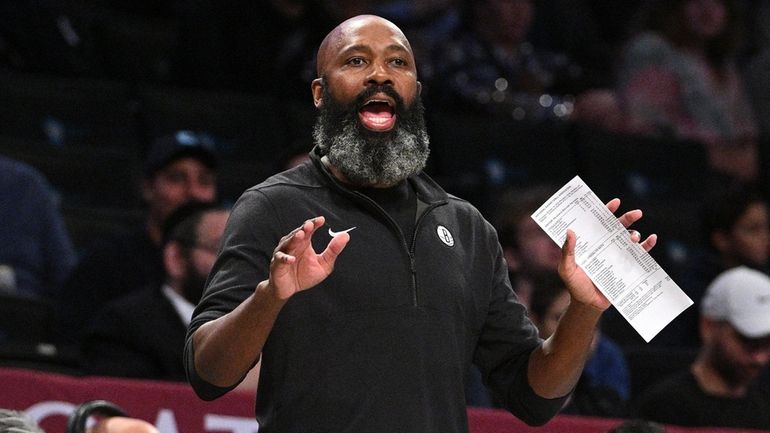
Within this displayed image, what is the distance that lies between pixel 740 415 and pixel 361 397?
3.00 m

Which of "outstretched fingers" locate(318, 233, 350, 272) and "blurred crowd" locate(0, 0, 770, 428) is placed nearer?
"outstretched fingers" locate(318, 233, 350, 272)

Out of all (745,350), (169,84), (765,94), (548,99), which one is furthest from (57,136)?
(765,94)

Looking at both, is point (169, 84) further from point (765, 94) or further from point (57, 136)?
point (765, 94)

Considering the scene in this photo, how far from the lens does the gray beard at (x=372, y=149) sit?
3.07m

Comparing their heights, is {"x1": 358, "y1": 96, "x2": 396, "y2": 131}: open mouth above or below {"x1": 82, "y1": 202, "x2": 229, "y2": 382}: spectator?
above

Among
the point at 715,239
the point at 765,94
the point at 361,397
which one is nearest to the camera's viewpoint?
the point at 361,397

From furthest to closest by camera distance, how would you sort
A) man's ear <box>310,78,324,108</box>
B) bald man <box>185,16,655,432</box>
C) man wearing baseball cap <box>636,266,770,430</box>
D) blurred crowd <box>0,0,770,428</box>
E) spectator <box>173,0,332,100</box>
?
spectator <box>173,0,332,100</box> < blurred crowd <box>0,0,770,428</box> < man wearing baseball cap <box>636,266,770,430</box> < man's ear <box>310,78,324,108</box> < bald man <box>185,16,655,432</box>

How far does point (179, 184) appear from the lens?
646 centimetres

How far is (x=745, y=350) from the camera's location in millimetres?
5734

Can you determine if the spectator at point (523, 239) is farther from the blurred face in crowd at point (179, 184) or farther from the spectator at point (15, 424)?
the spectator at point (15, 424)

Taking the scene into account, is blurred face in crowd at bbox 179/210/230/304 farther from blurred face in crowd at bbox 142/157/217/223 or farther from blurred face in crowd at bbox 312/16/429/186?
blurred face in crowd at bbox 312/16/429/186

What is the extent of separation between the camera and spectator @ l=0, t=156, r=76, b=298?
6184mm

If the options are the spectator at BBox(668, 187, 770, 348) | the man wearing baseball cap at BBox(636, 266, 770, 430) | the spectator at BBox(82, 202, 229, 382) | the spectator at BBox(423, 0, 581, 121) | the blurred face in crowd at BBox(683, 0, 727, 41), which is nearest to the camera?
the spectator at BBox(82, 202, 229, 382)

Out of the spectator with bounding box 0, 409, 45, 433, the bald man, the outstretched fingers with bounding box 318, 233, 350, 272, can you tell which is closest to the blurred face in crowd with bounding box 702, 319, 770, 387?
the bald man
